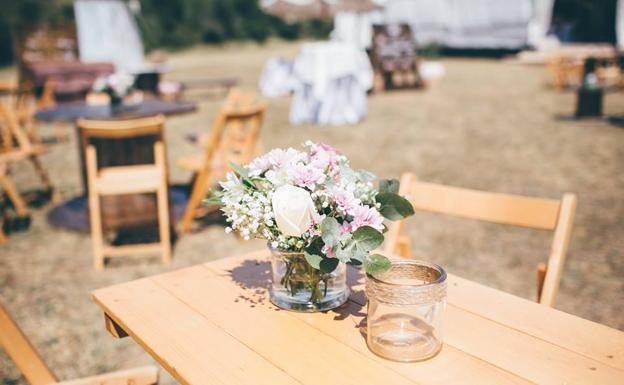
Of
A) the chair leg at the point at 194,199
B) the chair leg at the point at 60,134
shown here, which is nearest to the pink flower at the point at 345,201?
the chair leg at the point at 194,199

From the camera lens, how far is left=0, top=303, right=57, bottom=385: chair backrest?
1732 mm

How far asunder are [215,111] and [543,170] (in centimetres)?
696

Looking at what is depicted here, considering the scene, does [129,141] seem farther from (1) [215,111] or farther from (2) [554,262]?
(1) [215,111]

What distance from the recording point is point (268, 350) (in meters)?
1.40

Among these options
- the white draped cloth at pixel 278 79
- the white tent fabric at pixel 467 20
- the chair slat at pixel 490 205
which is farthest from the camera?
the white tent fabric at pixel 467 20

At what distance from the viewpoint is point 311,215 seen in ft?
4.61

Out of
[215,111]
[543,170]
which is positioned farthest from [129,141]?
[215,111]

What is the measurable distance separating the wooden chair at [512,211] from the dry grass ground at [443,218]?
157 cm

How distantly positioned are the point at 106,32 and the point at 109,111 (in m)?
10.8

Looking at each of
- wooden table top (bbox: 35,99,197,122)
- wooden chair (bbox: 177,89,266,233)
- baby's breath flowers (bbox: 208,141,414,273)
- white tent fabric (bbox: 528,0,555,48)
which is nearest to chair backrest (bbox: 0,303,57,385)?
baby's breath flowers (bbox: 208,141,414,273)

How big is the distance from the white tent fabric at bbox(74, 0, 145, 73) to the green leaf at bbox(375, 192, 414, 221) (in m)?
14.0

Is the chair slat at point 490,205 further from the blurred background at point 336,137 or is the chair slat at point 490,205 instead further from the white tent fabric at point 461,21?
the white tent fabric at point 461,21

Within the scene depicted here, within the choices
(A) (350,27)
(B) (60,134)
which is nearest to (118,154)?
(B) (60,134)

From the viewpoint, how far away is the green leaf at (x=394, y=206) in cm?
152
